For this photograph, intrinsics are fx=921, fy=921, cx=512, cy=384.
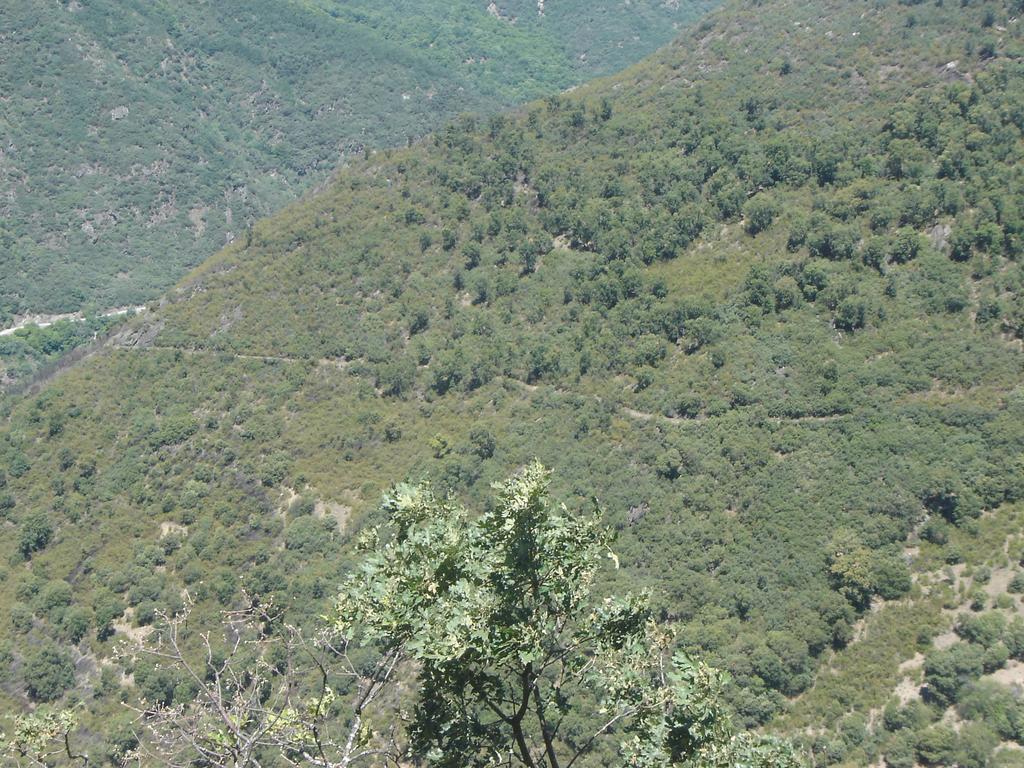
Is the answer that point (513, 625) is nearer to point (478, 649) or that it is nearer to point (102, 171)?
point (478, 649)

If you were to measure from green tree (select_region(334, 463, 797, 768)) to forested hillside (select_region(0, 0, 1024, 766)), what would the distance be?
1193 inches

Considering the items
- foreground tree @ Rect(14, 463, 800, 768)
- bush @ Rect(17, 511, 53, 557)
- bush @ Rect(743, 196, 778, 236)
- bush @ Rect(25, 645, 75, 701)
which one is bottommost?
bush @ Rect(25, 645, 75, 701)

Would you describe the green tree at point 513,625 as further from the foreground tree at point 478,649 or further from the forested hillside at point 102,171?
the forested hillside at point 102,171

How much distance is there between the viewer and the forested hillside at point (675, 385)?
46.2 m

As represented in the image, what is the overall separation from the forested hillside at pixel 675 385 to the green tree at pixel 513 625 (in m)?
30.3

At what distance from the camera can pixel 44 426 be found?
243 feet

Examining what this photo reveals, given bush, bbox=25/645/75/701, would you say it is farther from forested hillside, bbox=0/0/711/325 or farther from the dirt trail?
forested hillside, bbox=0/0/711/325

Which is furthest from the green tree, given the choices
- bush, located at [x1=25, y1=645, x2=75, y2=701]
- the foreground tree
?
bush, located at [x1=25, y1=645, x2=75, y2=701]

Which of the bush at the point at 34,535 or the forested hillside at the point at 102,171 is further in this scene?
the forested hillside at the point at 102,171

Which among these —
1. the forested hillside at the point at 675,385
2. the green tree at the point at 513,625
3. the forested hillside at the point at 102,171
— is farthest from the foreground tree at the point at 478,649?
the forested hillside at the point at 102,171

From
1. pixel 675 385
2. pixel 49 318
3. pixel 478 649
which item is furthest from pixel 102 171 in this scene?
pixel 478 649

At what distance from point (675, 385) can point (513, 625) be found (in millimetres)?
49525

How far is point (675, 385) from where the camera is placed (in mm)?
61438

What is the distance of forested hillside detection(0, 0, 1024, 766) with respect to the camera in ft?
152
